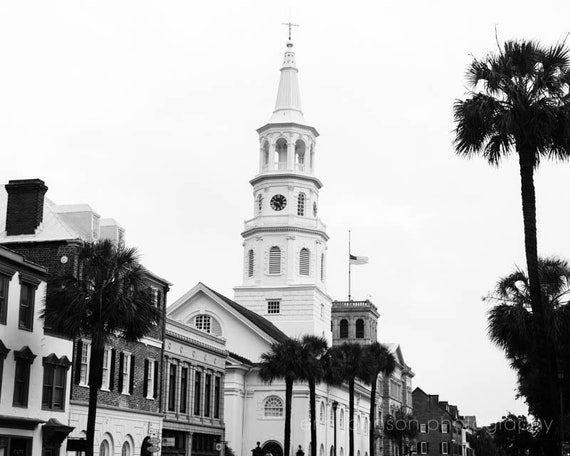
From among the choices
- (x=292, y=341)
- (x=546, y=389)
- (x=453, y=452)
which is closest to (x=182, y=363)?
(x=292, y=341)

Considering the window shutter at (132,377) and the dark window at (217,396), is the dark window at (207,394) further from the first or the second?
the window shutter at (132,377)

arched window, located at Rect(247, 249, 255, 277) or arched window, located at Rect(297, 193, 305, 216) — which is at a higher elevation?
arched window, located at Rect(297, 193, 305, 216)

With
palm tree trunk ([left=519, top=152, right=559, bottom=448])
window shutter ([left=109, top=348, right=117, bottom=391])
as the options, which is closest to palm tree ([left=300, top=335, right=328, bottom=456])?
window shutter ([left=109, top=348, right=117, bottom=391])

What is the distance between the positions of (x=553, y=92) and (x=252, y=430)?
5186 centimetres

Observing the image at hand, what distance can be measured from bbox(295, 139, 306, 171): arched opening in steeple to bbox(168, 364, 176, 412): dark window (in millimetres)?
37136

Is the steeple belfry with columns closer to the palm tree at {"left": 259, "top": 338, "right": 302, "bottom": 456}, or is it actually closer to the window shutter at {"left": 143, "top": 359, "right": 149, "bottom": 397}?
the palm tree at {"left": 259, "top": 338, "right": 302, "bottom": 456}

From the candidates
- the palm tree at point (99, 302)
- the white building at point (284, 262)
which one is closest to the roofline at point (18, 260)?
the palm tree at point (99, 302)

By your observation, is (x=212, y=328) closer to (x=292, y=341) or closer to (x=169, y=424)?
(x=292, y=341)

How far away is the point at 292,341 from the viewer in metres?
62.2

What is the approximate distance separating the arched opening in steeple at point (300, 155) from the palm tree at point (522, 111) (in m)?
57.9

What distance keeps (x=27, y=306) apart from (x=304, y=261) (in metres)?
51.2

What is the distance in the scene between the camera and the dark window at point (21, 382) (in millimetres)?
36375

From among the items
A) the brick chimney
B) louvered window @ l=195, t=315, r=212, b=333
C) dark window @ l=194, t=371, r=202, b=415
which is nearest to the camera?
the brick chimney

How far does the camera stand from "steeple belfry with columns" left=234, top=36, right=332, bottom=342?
86062mm
